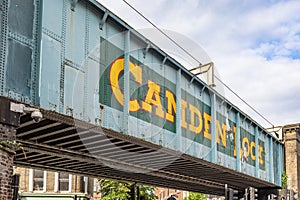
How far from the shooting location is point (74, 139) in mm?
18969

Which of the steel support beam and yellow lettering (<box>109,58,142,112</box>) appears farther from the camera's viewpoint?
the steel support beam

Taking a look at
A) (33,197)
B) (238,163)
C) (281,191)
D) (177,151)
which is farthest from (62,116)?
(33,197)

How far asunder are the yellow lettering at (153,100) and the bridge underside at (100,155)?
1.50 meters

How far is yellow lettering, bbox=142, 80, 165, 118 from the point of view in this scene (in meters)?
21.0

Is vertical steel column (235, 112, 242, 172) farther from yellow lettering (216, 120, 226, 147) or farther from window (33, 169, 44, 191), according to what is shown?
window (33, 169, 44, 191)

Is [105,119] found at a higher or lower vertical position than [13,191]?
higher

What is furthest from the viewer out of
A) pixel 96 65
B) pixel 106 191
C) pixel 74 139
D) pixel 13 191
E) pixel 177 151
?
pixel 106 191

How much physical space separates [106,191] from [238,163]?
18785mm

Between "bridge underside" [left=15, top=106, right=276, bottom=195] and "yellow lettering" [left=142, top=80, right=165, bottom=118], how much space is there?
1.50 metres

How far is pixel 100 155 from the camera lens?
22.7 metres

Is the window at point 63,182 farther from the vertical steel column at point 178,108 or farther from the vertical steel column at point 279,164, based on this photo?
the vertical steel column at point 178,108

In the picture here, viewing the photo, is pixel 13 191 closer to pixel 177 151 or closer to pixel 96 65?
pixel 96 65

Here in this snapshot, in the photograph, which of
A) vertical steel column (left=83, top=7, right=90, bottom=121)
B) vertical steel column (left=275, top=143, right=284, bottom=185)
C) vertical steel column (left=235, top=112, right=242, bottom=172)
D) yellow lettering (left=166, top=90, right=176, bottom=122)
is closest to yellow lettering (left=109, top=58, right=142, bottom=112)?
vertical steel column (left=83, top=7, right=90, bottom=121)

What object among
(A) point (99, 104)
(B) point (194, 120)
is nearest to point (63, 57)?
(A) point (99, 104)
